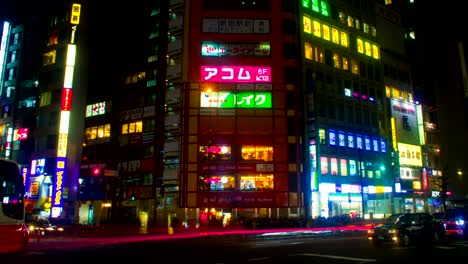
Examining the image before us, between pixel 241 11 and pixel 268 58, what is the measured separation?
7.46 m

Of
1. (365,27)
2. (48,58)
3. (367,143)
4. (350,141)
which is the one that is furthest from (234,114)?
(48,58)

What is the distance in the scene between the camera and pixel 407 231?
21.7 meters

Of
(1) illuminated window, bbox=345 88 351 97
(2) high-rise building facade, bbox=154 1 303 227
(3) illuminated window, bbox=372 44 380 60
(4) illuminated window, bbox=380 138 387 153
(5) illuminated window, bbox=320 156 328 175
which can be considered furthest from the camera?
(3) illuminated window, bbox=372 44 380 60

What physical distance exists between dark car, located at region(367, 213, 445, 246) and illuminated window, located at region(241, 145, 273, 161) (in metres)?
30.4

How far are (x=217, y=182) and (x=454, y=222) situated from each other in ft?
101

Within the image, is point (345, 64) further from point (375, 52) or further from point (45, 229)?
point (45, 229)

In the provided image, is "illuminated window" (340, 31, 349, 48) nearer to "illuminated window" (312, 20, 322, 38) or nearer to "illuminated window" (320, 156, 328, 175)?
"illuminated window" (312, 20, 322, 38)

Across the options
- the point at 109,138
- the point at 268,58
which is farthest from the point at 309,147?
the point at 109,138

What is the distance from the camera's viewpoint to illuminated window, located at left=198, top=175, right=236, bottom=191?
51.6 meters

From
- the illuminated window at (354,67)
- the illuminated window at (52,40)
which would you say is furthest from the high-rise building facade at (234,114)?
the illuminated window at (52,40)

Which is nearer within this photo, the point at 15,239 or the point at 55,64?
the point at 15,239

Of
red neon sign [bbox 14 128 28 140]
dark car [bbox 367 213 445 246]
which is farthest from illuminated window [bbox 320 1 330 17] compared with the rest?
red neon sign [bbox 14 128 28 140]

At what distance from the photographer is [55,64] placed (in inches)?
2466

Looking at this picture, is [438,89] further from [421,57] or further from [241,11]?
[241,11]
